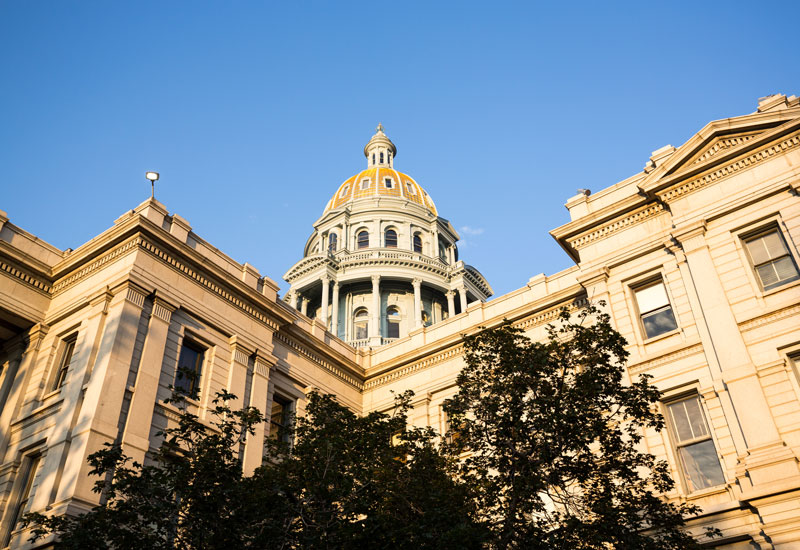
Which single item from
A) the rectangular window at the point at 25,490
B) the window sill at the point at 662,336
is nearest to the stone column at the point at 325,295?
the rectangular window at the point at 25,490

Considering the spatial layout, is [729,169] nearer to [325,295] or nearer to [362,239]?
[325,295]

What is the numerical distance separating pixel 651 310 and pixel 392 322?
37.3 m

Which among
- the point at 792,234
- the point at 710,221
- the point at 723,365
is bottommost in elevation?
the point at 723,365

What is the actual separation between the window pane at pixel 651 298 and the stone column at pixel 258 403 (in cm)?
1261

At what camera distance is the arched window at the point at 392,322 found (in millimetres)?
58641

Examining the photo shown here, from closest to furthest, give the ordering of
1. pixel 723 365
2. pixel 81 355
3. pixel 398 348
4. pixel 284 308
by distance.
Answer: pixel 723 365
pixel 81 355
pixel 284 308
pixel 398 348

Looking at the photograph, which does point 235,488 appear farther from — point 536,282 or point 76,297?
point 536,282

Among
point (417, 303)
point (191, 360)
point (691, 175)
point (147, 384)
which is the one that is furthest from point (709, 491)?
point (417, 303)

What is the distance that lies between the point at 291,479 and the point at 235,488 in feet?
4.53

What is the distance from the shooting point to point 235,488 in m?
14.6

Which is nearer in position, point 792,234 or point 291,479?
point 291,479

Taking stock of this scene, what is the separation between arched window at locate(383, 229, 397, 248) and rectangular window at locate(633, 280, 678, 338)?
40.7 meters

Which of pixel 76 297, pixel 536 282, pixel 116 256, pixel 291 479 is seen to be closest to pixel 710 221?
pixel 536 282

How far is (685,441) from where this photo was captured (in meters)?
20.6
